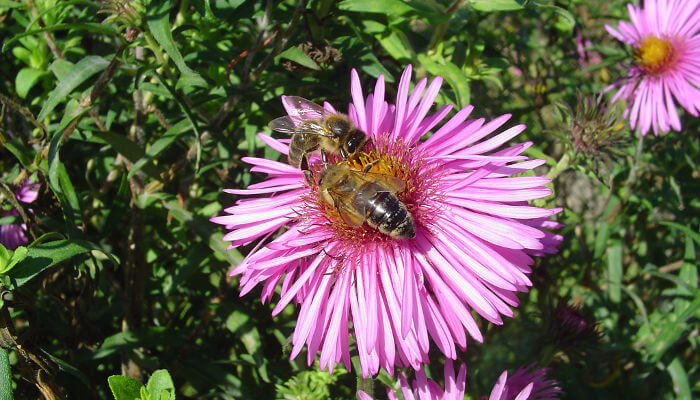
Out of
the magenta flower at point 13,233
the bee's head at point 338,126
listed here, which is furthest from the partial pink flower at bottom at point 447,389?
the magenta flower at point 13,233

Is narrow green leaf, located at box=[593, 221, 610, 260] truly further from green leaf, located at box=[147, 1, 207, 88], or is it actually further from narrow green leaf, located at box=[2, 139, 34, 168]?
narrow green leaf, located at box=[2, 139, 34, 168]

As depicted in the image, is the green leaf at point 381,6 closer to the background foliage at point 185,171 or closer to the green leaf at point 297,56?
the background foliage at point 185,171

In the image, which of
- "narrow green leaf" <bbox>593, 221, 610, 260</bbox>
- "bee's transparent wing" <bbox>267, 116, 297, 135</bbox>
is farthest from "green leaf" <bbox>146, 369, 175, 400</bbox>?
"narrow green leaf" <bbox>593, 221, 610, 260</bbox>

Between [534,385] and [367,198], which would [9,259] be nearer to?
[367,198]

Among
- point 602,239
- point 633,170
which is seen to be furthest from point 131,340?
point 633,170

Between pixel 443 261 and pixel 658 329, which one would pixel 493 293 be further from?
pixel 658 329

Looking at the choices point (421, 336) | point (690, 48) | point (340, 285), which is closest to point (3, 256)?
point (340, 285)

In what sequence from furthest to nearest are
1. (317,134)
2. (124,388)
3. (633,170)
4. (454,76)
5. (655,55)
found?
(655,55) < (633,170) < (454,76) < (317,134) < (124,388)
